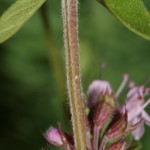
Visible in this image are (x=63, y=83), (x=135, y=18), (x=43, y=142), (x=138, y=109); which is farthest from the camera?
(x=43, y=142)

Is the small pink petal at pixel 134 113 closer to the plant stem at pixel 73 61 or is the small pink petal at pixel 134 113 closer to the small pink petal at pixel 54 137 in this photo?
the small pink petal at pixel 54 137

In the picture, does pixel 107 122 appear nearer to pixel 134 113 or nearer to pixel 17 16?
pixel 134 113

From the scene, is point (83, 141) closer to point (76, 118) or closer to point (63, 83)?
point (76, 118)

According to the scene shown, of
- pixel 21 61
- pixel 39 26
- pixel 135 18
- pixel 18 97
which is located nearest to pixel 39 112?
pixel 18 97

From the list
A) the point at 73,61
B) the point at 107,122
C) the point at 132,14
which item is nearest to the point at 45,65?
the point at 107,122

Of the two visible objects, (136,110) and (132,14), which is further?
(136,110)

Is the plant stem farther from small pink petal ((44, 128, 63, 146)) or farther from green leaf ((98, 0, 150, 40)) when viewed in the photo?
small pink petal ((44, 128, 63, 146))
